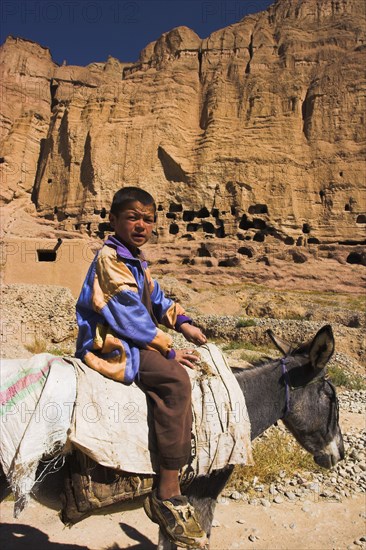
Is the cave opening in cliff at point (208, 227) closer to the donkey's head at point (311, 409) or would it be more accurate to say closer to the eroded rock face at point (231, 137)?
the eroded rock face at point (231, 137)

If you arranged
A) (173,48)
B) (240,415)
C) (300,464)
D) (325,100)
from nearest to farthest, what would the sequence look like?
→ 1. (240,415)
2. (300,464)
3. (325,100)
4. (173,48)

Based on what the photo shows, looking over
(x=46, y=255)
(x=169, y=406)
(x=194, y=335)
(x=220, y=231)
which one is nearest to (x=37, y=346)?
(x=46, y=255)

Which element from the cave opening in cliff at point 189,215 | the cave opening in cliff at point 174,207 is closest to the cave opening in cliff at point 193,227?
the cave opening in cliff at point 189,215

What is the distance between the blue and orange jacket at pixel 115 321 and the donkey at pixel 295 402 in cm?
77

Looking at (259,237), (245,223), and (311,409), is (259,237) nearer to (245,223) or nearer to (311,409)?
(245,223)

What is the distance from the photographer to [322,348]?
101 inches

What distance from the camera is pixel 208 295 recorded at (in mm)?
21250

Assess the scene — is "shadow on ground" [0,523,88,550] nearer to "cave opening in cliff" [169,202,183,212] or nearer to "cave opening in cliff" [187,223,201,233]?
"cave opening in cliff" [187,223,201,233]

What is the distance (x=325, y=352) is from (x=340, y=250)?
31.8 m

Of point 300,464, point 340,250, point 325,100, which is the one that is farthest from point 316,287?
point 300,464

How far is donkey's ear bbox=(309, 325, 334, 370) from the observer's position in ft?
8.22

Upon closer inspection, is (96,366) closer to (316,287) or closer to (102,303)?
(102,303)

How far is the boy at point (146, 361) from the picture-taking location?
2260 millimetres

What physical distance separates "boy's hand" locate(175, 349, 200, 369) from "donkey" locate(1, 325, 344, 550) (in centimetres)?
39
